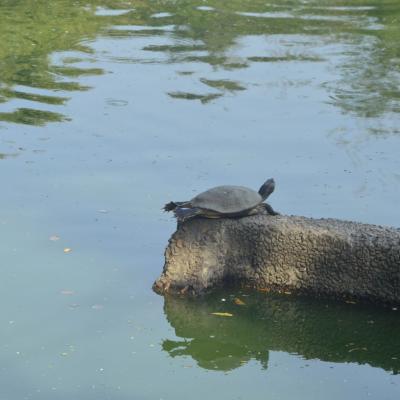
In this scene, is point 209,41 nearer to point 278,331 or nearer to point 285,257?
point 285,257

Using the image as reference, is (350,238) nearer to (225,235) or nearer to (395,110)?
(225,235)

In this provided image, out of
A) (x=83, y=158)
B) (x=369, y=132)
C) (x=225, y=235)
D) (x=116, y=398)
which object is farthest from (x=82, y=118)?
→ (x=116, y=398)

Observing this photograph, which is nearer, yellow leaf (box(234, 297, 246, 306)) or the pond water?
the pond water

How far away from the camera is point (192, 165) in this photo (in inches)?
353

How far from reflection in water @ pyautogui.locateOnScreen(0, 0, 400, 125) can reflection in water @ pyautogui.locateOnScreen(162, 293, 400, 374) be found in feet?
14.9

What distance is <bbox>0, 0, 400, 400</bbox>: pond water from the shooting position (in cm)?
579

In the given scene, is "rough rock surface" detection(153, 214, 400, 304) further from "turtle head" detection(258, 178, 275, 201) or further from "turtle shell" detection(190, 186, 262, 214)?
"turtle head" detection(258, 178, 275, 201)

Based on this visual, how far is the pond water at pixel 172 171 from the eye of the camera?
5.79m

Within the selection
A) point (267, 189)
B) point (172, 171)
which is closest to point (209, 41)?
point (172, 171)

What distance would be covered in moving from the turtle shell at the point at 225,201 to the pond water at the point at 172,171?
0.56m

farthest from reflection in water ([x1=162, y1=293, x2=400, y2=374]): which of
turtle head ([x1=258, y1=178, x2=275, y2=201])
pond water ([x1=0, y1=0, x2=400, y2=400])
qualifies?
turtle head ([x1=258, y1=178, x2=275, y2=201])

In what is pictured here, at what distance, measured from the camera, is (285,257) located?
656 cm

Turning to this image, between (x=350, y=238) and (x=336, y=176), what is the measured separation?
7.98ft

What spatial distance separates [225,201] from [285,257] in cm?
53
